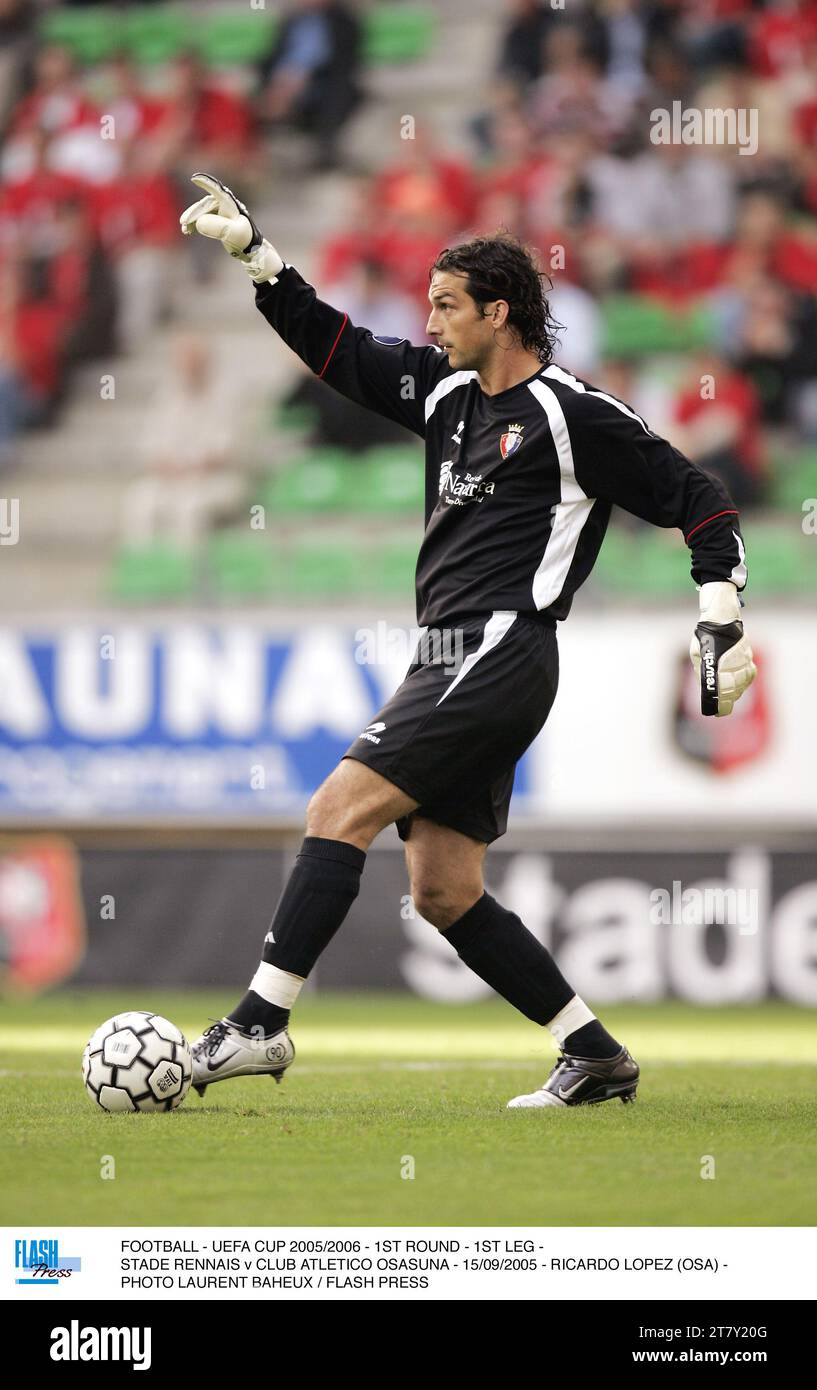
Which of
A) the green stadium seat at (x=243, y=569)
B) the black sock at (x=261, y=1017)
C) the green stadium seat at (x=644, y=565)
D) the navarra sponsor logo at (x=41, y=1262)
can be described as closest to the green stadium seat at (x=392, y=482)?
the green stadium seat at (x=243, y=569)

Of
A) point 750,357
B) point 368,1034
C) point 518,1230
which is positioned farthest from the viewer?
point 750,357

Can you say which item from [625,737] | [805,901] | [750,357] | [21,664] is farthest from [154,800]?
[750,357]

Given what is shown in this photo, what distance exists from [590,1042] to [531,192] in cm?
915

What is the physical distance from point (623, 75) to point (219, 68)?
337 centimetres

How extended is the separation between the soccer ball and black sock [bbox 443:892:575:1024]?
799 millimetres

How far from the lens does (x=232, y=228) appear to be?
5.04 m

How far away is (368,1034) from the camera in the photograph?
819 cm

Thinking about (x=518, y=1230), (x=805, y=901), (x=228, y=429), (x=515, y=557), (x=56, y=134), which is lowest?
(x=518, y=1230)

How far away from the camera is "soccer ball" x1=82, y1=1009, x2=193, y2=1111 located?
15.3 feet

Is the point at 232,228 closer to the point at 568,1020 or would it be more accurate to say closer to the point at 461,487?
the point at 461,487

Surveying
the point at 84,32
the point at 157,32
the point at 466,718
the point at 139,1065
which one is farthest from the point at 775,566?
the point at 84,32

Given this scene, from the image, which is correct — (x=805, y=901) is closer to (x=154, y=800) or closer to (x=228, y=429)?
(x=154, y=800)

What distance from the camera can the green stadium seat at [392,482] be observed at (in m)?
11.9

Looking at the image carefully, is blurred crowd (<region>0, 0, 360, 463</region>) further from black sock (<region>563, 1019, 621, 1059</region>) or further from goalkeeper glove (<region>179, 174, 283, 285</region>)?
black sock (<region>563, 1019, 621, 1059</region>)
